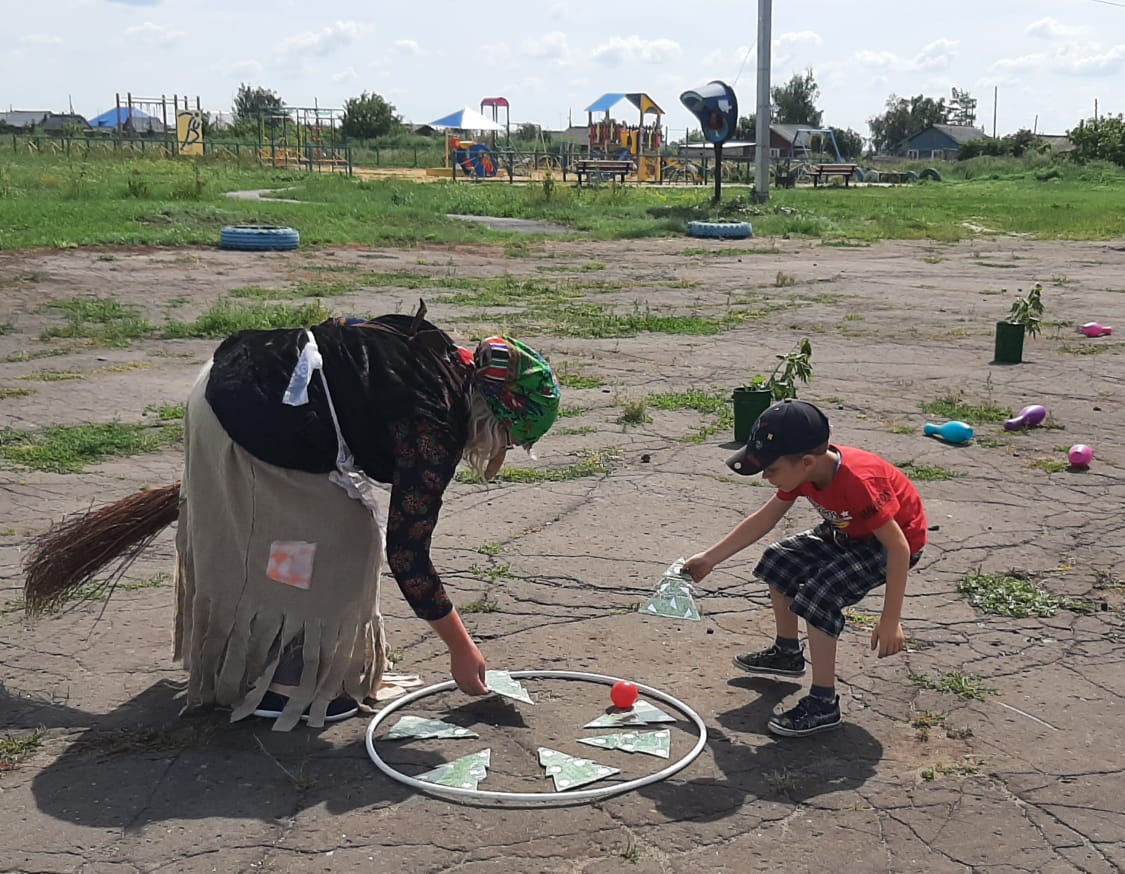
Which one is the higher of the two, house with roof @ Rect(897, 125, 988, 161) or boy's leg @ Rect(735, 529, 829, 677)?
house with roof @ Rect(897, 125, 988, 161)

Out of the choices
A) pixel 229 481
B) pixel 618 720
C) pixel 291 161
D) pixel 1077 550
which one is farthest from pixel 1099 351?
pixel 291 161

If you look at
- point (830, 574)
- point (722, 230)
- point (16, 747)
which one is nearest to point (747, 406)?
point (830, 574)

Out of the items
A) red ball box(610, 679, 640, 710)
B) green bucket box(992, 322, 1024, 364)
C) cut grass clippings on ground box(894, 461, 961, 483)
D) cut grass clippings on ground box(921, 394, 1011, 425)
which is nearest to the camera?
red ball box(610, 679, 640, 710)

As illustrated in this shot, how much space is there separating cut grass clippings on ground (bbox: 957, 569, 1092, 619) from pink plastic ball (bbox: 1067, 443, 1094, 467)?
6.72 ft

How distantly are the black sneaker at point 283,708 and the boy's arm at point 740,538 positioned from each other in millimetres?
1264

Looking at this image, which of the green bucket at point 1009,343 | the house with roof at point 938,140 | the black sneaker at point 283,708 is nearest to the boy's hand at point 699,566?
the black sneaker at point 283,708

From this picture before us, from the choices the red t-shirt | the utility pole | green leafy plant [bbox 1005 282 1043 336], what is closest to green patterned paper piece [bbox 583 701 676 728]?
the red t-shirt

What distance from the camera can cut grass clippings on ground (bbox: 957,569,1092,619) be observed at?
5.14 metres

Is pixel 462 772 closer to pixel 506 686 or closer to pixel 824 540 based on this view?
pixel 506 686

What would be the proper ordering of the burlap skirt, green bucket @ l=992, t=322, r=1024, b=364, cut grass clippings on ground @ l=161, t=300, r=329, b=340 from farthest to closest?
cut grass clippings on ground @ l=161, t=300, r=329, b=340, green bucket @ l=992, t=322, r=1024, b=364, the burlap skirt

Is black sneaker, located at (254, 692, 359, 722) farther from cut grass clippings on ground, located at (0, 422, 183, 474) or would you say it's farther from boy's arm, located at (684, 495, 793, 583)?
cut grass clippings on ground, located at (0, 422, 183, 474)

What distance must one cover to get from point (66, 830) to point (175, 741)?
554 mm

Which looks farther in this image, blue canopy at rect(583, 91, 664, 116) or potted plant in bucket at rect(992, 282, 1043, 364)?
blue canopy at rect(583, 91, 664, 116)

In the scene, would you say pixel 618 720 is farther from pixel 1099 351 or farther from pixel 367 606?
pixel 1099 351
